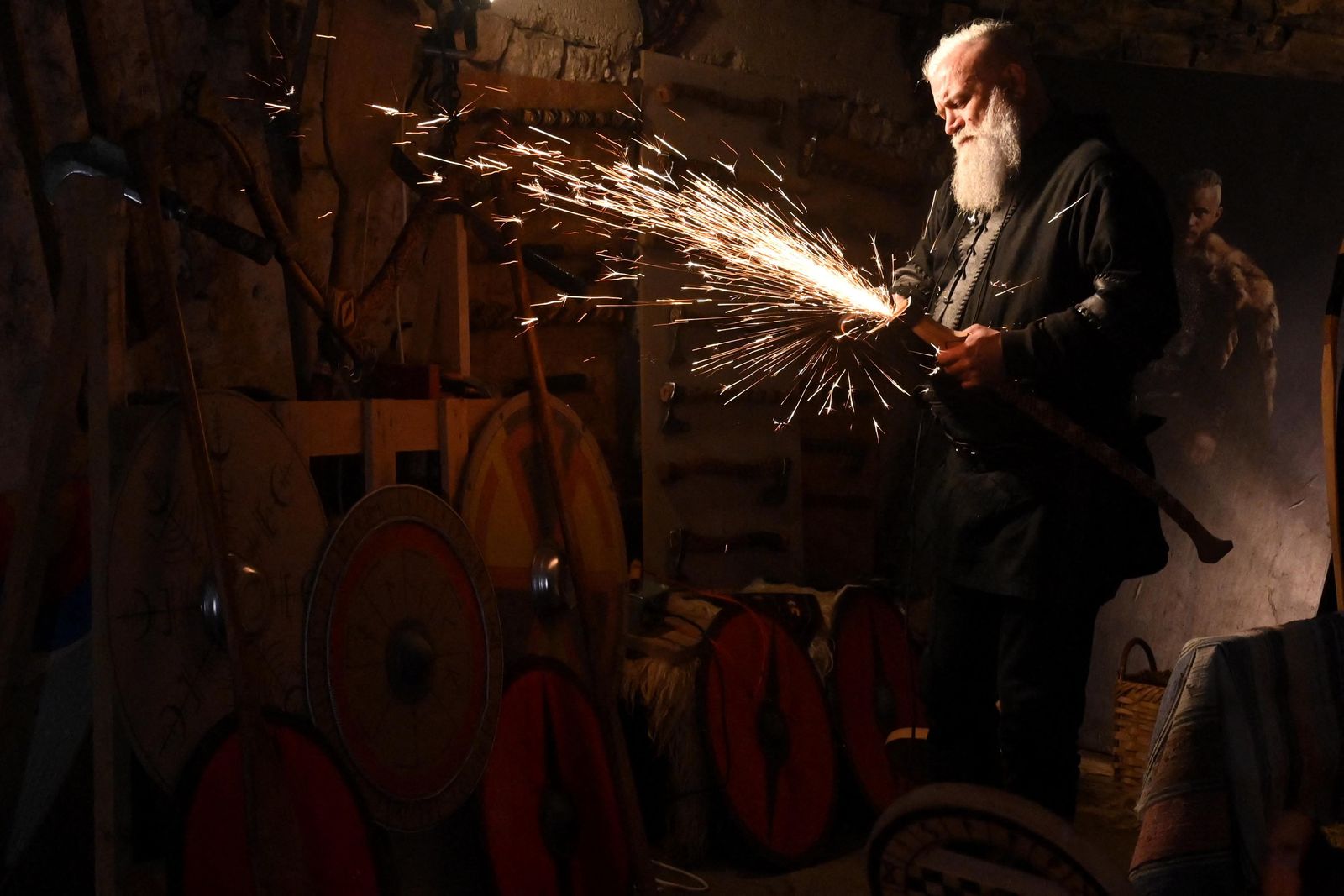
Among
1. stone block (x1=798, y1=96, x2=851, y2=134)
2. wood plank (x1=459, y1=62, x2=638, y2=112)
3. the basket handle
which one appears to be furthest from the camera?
stone block (x1=798, y1=96, x2=851, y2=134)

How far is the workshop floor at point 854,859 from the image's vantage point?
290 cm

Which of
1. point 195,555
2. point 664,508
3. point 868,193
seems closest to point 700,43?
point 868,193

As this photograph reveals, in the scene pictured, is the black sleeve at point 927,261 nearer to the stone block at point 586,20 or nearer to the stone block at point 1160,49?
the stone block at point 586,20

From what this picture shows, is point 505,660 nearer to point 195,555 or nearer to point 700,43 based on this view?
point 195,555

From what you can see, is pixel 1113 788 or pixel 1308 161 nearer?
pixel 1113 788

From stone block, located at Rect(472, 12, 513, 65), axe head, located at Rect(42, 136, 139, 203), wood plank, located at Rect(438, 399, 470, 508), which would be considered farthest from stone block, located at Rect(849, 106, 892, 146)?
axe head, located at Rect(42, 136, 139, 203)

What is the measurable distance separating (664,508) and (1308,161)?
2511 millimetres

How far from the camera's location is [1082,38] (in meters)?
4.64

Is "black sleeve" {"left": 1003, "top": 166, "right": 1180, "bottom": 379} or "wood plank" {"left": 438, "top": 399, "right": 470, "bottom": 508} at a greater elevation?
"black sleeve" {"left": 1003, "top": 166, "right": 1180, "bottom": 379}

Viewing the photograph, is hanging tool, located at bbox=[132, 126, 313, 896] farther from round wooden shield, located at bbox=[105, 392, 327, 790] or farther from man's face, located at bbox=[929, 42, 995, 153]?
man's face, located at bbox=[929, 42, 995, 153]

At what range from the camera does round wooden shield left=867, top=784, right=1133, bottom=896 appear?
1.66m

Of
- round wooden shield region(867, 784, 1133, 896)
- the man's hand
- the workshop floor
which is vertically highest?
the man's hand

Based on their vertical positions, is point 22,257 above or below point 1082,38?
below

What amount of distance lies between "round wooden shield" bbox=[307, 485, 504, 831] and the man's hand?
1112mm
